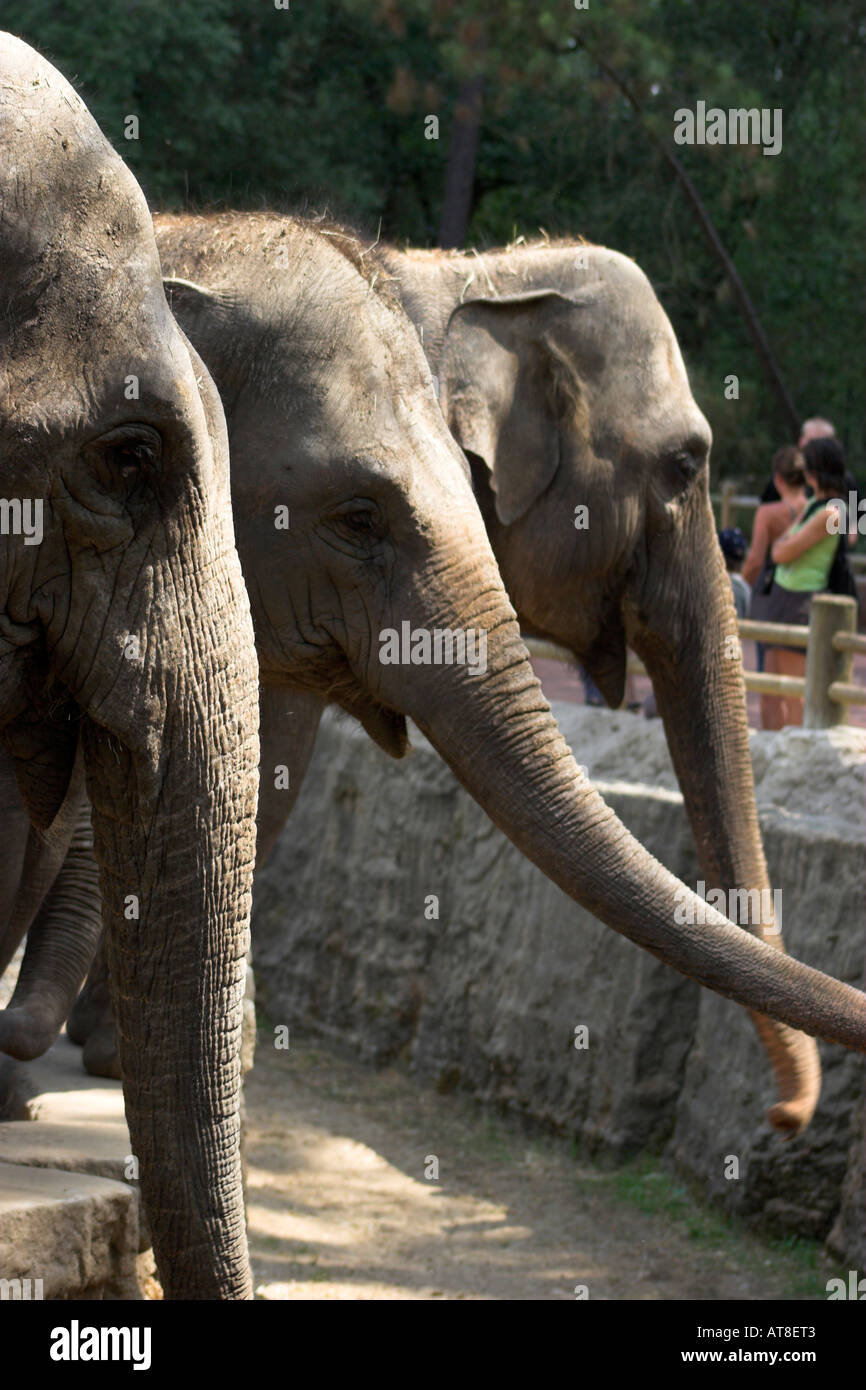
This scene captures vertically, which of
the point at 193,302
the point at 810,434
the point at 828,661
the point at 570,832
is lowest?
the point at 570,832

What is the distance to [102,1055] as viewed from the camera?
13.8 ft

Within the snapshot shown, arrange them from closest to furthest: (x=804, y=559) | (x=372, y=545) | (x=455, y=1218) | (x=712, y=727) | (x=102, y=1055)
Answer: (x=372, y=545) → (x=102, y=1055) → (x=712, y=727) → (x=455, y=1218) → (x=804, y=559)

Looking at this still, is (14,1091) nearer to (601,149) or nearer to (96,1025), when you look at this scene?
(96,1025)

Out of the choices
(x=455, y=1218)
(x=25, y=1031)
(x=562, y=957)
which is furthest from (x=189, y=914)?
(x=562, y=957)

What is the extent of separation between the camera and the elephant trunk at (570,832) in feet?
10.5

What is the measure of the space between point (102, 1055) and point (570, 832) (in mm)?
1403

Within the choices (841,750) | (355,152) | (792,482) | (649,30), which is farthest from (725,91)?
(841,750)

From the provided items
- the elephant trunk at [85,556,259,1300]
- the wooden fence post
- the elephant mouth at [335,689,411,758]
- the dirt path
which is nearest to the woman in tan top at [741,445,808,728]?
the wooden fence post

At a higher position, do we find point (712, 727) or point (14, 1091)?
point (712, 727)

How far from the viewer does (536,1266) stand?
5.24 m

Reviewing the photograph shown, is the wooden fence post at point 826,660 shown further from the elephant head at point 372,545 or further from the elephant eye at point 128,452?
the elephant eye at point 128,452

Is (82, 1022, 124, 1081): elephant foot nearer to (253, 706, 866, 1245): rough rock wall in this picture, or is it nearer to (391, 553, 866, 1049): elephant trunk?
(391, 553, 866, 1049): elephant trunk

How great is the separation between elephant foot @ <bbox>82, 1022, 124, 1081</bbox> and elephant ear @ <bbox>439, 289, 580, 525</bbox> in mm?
1576

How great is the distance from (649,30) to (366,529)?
1500 cm
